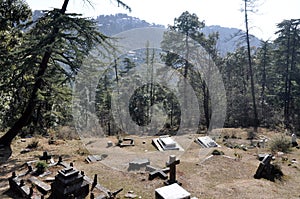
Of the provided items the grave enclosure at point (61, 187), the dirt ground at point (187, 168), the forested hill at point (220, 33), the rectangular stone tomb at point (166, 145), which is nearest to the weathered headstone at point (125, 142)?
the dirt ground at point (187, 168)

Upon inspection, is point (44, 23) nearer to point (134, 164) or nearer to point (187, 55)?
point (134, 164)

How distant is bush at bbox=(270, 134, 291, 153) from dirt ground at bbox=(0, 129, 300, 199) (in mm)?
224

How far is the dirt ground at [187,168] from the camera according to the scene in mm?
6152

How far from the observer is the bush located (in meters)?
9.91

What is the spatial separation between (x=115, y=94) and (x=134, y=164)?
13.9 m

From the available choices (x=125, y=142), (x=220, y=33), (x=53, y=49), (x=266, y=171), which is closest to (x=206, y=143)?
(x=125, y=142)

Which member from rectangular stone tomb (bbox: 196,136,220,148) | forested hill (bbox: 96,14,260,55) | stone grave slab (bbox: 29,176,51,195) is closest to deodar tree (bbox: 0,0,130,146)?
forested hill (bbox: 96,14,260,55)

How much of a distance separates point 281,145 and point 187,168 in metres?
4.63

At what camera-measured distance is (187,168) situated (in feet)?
25.5

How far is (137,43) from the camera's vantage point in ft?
44.1

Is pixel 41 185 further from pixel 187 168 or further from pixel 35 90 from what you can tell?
pixel 35 90

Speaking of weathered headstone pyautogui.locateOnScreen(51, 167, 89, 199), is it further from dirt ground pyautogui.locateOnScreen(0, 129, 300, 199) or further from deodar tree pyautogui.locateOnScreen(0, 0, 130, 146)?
deodar tree pyautogui.locateOnScreen(0, 0, 130, 146)

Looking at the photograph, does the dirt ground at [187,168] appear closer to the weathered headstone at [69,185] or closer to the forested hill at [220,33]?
the weathered headstone at [69,185]

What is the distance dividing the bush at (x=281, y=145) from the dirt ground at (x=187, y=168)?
22 cm
